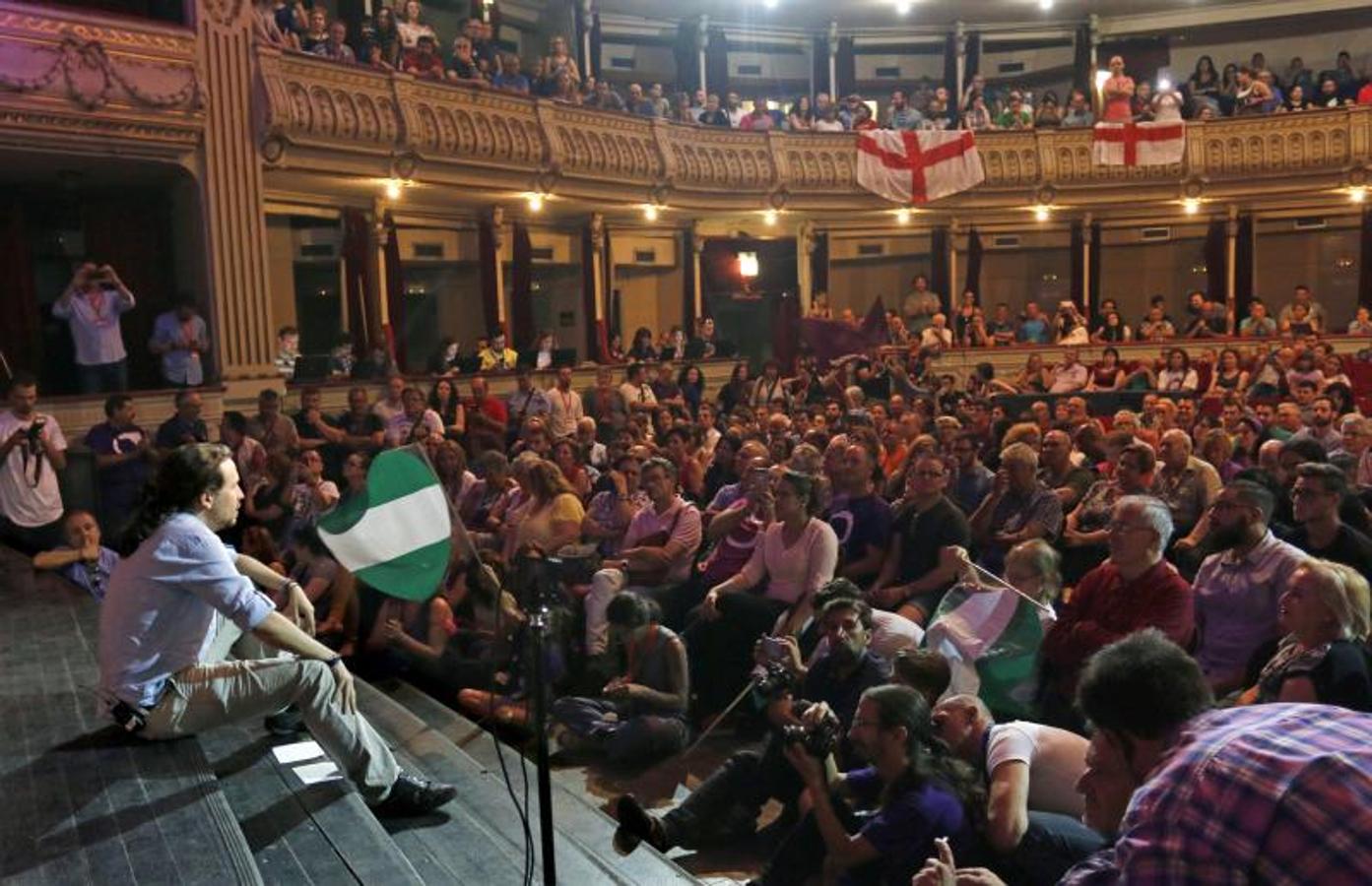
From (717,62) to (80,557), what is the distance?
53.2 feet

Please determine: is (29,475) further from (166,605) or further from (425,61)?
(425,61)

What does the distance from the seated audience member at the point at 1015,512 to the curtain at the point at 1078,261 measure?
15.6m

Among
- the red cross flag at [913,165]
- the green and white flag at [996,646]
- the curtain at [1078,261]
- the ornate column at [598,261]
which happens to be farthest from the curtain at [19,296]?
the curtain at [1078,261]

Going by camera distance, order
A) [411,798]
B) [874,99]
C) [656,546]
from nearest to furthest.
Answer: [411,798] < [656,546] < [874,99]

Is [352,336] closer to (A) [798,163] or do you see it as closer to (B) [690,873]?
(A) [798,163]

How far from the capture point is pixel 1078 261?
20.6 m

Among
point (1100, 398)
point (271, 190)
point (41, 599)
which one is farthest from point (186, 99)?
point (1100, 398)

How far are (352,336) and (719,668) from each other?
33.9ft

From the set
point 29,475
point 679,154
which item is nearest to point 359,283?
point 679,154

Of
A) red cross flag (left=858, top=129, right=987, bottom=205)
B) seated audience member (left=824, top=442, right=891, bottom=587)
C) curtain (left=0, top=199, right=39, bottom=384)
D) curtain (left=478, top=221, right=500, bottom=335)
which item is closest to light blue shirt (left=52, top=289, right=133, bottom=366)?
curtain (left=0, top=199, right=39, bottom=384)

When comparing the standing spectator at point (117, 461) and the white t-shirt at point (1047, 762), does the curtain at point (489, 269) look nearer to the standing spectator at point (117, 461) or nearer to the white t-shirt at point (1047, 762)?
the standing spectator at point (117, 461)

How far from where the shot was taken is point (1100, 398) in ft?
41.2

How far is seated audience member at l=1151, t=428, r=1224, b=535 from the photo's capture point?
638 centimetres

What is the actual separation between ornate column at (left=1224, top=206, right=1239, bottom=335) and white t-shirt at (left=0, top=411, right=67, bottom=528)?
1817 cm
